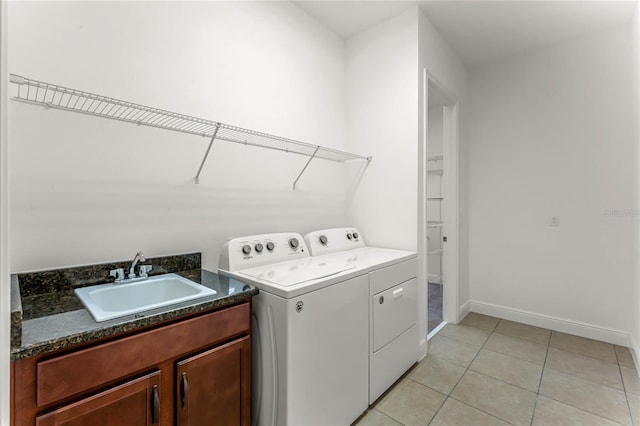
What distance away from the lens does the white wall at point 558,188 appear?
2.48 meters

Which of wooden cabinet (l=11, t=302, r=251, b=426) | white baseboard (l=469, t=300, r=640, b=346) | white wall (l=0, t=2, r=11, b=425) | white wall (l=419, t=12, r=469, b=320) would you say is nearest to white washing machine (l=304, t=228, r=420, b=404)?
wooden cabinet (l=11, t=302, r=251, b=426)

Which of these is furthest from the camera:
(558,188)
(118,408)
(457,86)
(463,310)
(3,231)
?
(463,310)

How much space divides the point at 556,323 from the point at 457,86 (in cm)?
246

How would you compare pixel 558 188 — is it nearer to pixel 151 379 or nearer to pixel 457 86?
pixel 457 86

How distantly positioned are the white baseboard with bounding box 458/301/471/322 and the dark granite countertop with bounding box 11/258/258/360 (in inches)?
98.0

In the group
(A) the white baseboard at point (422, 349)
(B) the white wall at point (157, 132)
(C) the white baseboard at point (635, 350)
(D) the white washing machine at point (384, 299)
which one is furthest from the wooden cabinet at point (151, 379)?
(C) the white baseboard at point (635, 350)

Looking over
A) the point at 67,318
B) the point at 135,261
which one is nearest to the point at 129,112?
the point at 135,261

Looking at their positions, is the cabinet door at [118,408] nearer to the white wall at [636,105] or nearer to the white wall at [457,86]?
the white wall at [457,86]

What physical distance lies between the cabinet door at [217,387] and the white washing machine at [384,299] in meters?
0.71

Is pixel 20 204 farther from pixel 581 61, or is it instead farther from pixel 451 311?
pixel 581 61

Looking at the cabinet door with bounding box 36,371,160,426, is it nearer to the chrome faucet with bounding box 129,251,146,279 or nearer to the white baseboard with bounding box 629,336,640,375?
the chrome faucet with bounding box 129,251,146,279

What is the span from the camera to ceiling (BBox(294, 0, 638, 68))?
2.21 metres

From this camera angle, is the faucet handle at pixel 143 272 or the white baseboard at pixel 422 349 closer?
the faucet handle at pixel 143 272

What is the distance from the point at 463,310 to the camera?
121 inches
